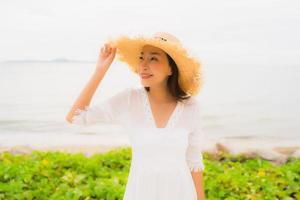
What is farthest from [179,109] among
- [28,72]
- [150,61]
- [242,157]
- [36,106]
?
[28,72]

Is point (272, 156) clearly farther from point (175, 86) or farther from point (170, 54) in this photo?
point (170, 54)

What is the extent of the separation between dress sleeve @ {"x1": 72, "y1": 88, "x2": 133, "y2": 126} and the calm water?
102 inches

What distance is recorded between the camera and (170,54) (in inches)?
97.5

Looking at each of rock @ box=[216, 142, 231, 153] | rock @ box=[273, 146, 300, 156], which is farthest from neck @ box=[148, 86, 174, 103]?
rock @ box=[273, 146, 300, 156]

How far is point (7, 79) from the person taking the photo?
1402 centimetres

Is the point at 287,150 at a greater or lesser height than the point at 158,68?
lesser

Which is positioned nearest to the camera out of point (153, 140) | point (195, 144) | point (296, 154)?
point (153, 140)

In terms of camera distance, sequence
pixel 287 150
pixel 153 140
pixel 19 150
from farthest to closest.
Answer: pixel 287 150 → pixel 19 150 → pixel 153 140

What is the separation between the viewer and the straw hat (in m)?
2.44

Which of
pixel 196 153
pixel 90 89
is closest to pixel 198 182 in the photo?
pixel 196 153

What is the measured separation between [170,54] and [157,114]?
304 mm

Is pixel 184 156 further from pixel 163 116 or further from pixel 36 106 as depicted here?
pixel 36 106

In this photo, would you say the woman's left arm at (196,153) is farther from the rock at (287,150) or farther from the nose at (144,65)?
the rock at (287,150)

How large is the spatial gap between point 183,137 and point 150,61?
16.1 inches
